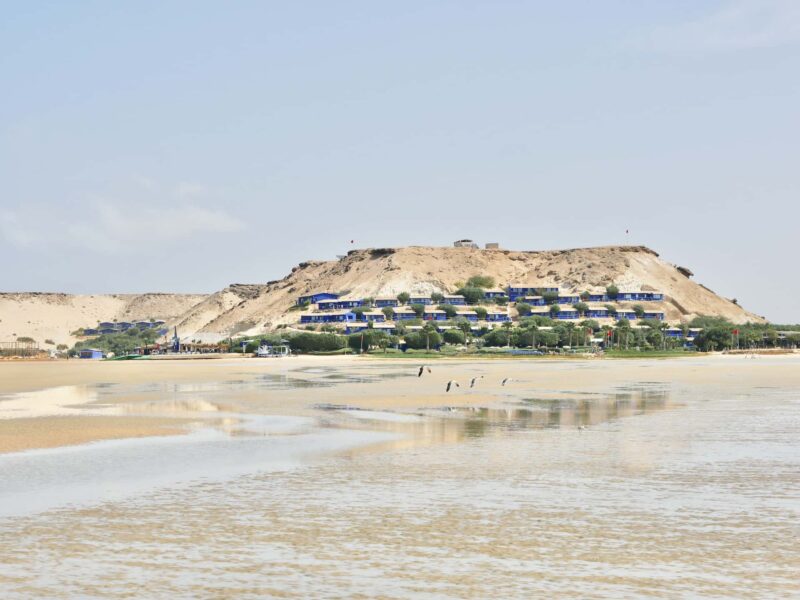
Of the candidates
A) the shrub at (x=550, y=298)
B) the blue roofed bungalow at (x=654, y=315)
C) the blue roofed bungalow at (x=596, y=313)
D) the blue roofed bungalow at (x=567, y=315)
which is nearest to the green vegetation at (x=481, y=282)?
the shrub at (x=550, y=298)

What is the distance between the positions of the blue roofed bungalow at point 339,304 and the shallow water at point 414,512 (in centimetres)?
14133

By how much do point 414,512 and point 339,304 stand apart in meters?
158

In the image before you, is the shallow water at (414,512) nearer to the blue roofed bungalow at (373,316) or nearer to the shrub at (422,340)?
the shrub at (422,340)

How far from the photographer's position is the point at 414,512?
15.0m

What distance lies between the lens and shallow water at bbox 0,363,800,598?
11148 mm

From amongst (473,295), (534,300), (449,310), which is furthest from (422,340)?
(534,300)

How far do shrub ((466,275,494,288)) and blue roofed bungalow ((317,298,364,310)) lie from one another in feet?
79.7

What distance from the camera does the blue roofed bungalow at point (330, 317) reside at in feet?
515

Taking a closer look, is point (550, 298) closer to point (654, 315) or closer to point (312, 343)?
point (654, 315)

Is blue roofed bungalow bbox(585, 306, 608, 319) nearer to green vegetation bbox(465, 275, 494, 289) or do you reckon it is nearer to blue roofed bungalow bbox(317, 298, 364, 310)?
green vegetation bbox(465, 275, 494, 289)

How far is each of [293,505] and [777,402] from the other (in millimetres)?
27274

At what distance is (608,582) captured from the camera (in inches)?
431

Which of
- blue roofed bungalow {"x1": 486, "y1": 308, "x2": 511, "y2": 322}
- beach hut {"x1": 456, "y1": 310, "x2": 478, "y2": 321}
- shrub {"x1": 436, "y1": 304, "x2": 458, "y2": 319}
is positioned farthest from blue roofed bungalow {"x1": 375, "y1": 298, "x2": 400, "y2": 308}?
blue roofed bungalow {"x1": 486, "y1": 308, "x2": 511, "y2": 322}

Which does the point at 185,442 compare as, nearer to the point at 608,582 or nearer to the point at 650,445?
the point at 650,445
